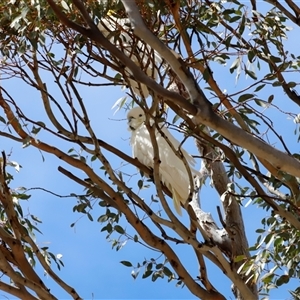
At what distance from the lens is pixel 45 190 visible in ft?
7.25

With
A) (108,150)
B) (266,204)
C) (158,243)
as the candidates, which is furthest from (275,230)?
(108,150)

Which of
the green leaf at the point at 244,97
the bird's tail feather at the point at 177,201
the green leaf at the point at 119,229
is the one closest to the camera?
the green leaf at the point at 244,97

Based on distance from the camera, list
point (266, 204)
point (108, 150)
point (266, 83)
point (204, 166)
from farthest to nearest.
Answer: point (204, 166) < point (266, 204) < point (108, 150) < point (266, 83)

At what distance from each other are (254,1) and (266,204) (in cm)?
73

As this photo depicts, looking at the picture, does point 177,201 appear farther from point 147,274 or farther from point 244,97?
point 244,97

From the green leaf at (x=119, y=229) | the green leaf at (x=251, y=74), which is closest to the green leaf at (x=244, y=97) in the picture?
the green leaf at (x=251, y=74)

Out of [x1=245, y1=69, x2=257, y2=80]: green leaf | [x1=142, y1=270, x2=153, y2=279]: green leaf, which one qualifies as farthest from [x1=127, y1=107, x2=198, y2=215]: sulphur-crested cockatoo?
[x1=245, y1=69, x2=257, y2=80]: green leaf

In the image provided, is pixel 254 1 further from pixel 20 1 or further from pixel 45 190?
pixel 45 190

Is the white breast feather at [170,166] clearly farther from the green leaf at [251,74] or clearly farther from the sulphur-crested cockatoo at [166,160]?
the green leaf at [251,74]

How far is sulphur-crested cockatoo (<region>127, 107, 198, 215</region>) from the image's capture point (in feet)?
8.62

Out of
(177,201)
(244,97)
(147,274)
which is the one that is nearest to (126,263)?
(147,274)

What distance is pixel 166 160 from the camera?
2768mm

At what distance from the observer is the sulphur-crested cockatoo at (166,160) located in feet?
8.62

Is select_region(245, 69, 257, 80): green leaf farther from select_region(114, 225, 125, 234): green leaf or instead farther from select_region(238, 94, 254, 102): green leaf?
select_region(114, 225, 125, 234): green leaf
